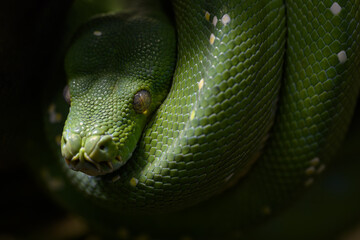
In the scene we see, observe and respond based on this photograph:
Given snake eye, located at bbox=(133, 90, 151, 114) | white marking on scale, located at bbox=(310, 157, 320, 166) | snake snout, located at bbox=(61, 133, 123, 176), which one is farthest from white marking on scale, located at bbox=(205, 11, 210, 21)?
white marking on scale, located at bbox=(310, 157, 320, 166)

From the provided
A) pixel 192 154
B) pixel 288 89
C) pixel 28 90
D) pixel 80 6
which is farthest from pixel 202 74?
pixel 28 90

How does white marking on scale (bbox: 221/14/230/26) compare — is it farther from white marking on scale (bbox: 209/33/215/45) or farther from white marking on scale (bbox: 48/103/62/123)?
white marking on scale (bbox: 48/103/62/123)

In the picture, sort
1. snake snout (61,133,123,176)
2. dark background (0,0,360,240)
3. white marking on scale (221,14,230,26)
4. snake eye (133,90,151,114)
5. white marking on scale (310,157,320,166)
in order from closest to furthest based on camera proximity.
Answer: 1. snake snout (61,133,123,176)
2. white marking on scale (221,14,230,26)
3. snake eye (133,90,151,114)
4. white marking on scale (310,157,320,166)
5. dark background (0,0,360,240)

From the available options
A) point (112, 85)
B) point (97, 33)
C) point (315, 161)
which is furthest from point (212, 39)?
point (315, 161)

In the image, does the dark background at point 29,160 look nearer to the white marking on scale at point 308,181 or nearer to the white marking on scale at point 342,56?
the white marking on scale at point 308,181

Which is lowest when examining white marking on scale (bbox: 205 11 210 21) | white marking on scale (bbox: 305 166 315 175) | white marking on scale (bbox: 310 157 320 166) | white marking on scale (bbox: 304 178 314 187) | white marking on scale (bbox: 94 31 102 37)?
white marking on scale (bbox: 304 178 314 187)

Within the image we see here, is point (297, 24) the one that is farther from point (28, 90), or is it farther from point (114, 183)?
point (28, 90)

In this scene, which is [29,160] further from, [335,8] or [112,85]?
[335,8]

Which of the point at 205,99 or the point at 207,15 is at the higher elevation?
the point at 207,15
